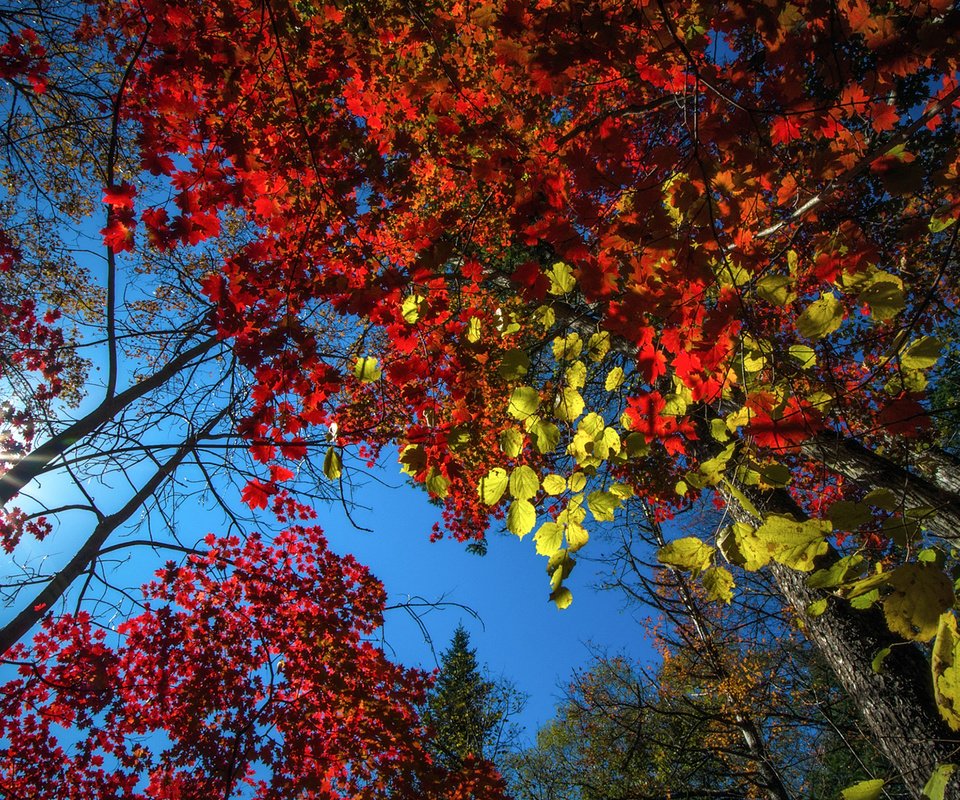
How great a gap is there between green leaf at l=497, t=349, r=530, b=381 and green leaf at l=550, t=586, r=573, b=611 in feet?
2.70

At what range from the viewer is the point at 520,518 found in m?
1.68

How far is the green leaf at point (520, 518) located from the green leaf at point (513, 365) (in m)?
0.51

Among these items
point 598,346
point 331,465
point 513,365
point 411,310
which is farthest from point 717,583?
point 411,310

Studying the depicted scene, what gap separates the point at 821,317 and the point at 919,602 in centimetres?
94

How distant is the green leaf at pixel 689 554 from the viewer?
4.94 ft

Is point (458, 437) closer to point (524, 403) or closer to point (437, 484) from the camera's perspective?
point (437, 484)

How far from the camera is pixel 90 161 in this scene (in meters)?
6.10

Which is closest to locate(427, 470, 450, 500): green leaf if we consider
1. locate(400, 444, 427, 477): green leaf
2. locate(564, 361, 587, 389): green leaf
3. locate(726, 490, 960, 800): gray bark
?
locate(400, 444, 427, 477): green leaf

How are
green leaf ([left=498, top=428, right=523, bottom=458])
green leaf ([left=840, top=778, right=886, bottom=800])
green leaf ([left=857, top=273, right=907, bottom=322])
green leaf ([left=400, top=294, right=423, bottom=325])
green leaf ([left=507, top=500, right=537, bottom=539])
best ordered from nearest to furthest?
1. green leaf ([left=840, top=778, right=886, bottom=800])
2. green leaf ([left=857, top=273, right=907, bottom=322])
3. green leaf ([left=507, top=500, right=537, bottom=539])
4. green leaf ([left=498, top=428, right=523, bottom=458])
5. green leaf ([left=400, top=294, right=423, bottom=325])

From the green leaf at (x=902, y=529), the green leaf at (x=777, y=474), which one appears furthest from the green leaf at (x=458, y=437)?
the green leaf at (x=902, y=529)

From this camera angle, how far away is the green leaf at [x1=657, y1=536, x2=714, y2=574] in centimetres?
151

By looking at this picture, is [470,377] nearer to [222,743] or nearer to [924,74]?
[222,743]

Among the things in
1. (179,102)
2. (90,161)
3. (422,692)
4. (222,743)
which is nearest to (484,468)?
(422,692)

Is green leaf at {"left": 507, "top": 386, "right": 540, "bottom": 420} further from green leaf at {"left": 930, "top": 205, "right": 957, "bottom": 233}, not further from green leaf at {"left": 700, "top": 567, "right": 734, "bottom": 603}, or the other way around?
green leaf at {"left": 930, "top": 205, "right": 957, "bottom": 233}
